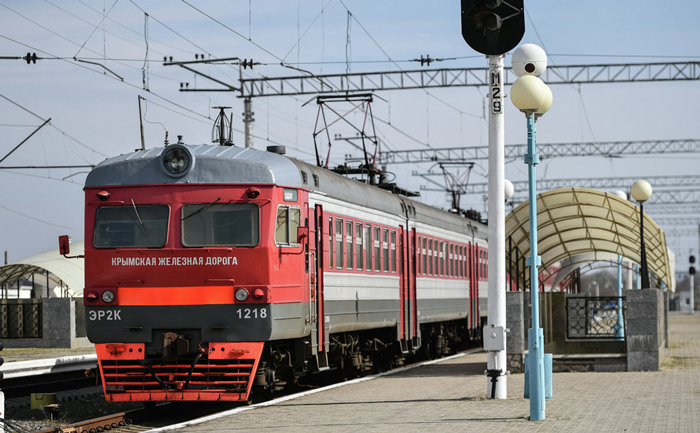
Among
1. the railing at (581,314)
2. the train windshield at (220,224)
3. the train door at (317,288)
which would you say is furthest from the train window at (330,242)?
the railing at (581,314)

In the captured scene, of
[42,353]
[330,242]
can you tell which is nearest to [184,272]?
[330,242]

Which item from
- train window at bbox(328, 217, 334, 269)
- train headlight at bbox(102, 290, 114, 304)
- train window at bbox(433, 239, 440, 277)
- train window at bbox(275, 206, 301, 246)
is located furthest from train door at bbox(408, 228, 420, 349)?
train headlight at bbox(102, 290, 114, 304)

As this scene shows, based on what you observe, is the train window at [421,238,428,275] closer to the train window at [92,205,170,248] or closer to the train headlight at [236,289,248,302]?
the train headlight at [236,289,248,302]

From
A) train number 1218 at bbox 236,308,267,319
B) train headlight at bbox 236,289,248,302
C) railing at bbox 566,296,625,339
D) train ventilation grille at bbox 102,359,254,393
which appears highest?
train headlight at bbox 236,289,248,302

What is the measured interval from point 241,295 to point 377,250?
6112mm

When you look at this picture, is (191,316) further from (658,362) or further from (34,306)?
(34,306)

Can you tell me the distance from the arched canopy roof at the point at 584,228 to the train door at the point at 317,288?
8822mm

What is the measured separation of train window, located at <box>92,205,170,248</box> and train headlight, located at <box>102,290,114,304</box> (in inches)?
24.7

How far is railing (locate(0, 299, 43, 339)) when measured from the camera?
110 ft

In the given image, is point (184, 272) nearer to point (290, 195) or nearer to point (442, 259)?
point (290, 195)

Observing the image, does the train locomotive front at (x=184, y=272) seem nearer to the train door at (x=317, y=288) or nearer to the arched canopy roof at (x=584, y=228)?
the train door at (x=317, y=288)

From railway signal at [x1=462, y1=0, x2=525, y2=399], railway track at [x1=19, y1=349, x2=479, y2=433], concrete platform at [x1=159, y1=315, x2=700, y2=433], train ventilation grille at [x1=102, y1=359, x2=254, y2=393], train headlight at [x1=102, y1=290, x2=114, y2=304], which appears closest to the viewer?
concrete platform at [x1=159, y1=315, x2=700, y2=433]

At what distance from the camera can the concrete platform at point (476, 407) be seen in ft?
42.1

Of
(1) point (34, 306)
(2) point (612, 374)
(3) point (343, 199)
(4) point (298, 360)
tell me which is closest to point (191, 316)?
(4) point (298, 360)
